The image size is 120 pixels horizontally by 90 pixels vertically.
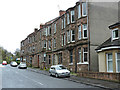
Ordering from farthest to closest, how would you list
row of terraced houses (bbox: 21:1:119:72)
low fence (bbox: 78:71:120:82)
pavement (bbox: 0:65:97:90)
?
1. row of terraced houses (bbox: 21:1:119:72)
2. low fence (bbox: 78:71:120:82)
3. pavement (bbox: 0:65:97:90)

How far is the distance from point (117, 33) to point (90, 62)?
6.02m

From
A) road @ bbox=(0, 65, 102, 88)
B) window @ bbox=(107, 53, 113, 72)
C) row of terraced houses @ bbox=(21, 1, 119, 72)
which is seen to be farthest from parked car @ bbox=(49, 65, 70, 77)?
window @ bbox=(107, 53, 113, 72)

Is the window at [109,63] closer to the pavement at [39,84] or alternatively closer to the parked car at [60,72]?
the pavement at [39,84]

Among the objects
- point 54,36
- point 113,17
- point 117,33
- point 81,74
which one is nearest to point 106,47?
point 117,33

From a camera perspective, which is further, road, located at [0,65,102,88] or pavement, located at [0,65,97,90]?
road, located at [0,65,102,88]

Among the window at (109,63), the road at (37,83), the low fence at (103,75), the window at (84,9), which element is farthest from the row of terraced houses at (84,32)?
the road at (37,83)

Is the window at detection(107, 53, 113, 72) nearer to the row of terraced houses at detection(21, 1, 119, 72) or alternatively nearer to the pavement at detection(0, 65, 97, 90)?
the row of terraced houses at detection(21, 1, 119, 72)

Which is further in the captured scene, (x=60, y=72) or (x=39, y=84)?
(x=60, y=72)

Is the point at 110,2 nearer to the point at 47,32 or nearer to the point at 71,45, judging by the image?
the point at 71,45

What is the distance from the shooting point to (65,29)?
32344 millimetres

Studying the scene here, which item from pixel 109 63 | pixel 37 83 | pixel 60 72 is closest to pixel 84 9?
pixel 109 63

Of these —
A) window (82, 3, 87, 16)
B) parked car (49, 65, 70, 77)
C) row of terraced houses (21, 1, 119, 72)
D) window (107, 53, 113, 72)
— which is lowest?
parked car (49, 65, 70, 77)

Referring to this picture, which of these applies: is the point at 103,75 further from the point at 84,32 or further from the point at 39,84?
the point at 84,32

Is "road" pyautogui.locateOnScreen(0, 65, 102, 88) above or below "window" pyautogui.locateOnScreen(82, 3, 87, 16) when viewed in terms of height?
below
